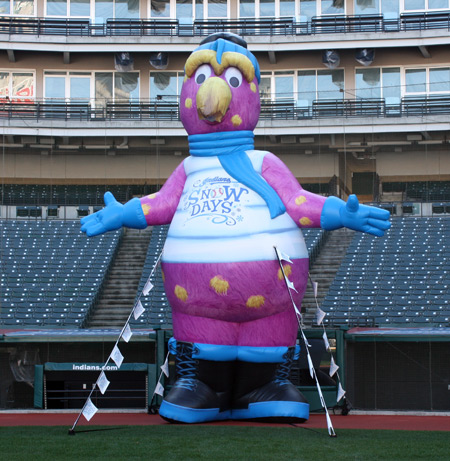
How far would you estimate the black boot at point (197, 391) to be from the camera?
9.96 meters

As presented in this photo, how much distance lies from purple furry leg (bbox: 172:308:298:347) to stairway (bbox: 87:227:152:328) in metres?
6.00

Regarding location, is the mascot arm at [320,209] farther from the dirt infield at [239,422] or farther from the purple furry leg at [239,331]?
the dirt infield at [239,422]

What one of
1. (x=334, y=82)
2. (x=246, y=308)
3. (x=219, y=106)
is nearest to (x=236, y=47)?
(x=219, y=106)

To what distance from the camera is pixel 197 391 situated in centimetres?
1007

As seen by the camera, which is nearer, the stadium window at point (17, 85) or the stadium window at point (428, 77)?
the stadium window at point (428, 77)

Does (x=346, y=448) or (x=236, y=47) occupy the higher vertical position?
(x=236, y=47)

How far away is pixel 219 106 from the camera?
9.91m

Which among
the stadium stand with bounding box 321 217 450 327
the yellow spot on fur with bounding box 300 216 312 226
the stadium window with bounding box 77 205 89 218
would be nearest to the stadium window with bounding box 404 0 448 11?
the stadium stand with bounding box 321 217 450 327

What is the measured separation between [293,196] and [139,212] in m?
1.76

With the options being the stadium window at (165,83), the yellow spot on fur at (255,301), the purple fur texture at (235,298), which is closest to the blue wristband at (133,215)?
the purple fur texture at (235,298)

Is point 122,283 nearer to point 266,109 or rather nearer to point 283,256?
point 266,109

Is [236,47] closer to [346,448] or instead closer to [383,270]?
[346,448]

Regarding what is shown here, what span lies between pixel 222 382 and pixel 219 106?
298 centimetres

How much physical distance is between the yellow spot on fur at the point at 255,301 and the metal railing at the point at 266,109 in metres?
9.48
